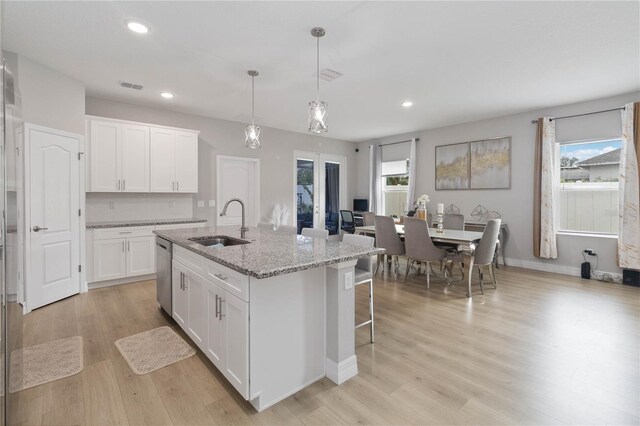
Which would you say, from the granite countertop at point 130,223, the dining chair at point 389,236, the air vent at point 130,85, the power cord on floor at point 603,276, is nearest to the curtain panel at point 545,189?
the power cord on floor at point 603,276

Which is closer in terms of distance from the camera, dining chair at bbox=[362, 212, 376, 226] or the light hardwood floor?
the light hardwood floor

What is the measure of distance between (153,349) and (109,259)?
232 cm

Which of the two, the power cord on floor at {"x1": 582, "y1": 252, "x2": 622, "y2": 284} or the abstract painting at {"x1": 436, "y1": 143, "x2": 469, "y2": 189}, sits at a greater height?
the abstract painting at {"x1": 436, "y1": 143, "x2": 469, "y2": 189}

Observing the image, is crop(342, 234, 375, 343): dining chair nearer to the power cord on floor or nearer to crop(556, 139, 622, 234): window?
the power cord on floor

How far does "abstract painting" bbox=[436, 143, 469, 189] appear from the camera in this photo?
20.2ft

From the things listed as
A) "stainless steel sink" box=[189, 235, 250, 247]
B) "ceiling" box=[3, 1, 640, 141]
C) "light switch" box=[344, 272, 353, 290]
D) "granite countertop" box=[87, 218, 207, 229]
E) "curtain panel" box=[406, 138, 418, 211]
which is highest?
"ceiling" box=[3, 1, 640, 141]

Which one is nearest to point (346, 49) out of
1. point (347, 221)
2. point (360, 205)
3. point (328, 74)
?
point (328, 74)

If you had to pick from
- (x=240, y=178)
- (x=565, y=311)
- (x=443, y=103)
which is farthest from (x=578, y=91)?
(x=240, y=178)

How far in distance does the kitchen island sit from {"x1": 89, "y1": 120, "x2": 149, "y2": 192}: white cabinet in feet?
9.13

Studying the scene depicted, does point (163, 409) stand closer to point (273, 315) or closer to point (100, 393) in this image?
point (100, 393)

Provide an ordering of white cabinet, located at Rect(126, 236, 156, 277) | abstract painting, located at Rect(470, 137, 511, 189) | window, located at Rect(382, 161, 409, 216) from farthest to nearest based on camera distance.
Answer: window, located at Rect(382, 161, 409, 216), abstract painting, located at Rect(470, 137, 511, 189), white cabinet, located at Rect(126, 236, 156, 277)

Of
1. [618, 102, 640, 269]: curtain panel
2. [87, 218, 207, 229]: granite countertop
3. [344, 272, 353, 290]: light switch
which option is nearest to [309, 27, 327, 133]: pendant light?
[344, 272, 353, 290]: light switch

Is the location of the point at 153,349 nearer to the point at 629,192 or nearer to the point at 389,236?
the point at 389,236

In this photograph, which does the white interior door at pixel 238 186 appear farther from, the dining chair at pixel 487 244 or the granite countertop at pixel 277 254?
the dining chair at pixel 487 244
